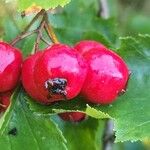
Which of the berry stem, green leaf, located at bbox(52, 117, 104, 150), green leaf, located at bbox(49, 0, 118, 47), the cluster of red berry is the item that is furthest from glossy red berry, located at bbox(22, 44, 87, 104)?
the berry stem

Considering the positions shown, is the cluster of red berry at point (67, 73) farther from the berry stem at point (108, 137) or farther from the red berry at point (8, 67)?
the berry stem at point (108, 137)

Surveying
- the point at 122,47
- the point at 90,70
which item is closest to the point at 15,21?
the point at 122,47

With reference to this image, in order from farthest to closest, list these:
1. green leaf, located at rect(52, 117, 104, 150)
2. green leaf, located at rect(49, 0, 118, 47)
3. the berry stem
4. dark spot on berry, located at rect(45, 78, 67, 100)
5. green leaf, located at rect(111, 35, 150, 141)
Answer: the berry stem → green leaf, located at rect(49, 0, 118, 47) → green leaf, located at rect(52, 117, 104, 150) → green leaf, located at rect(111, 35, 150, 141) → dark spot on berry, located at rect(45, 78, 67, 100)

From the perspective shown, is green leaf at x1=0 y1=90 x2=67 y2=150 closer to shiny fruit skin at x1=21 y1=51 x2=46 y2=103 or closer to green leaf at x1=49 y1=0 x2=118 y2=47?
shiny fruit skin at x1=21 y1=51 x2=46 y2=103

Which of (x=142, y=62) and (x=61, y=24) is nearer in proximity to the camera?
(x=142, y=62)

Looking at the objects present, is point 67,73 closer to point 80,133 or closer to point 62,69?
point 62,69

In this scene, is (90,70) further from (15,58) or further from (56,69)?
(15,58)

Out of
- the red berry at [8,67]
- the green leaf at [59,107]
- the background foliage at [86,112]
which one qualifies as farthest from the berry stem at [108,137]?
the red berry at [8,67]
